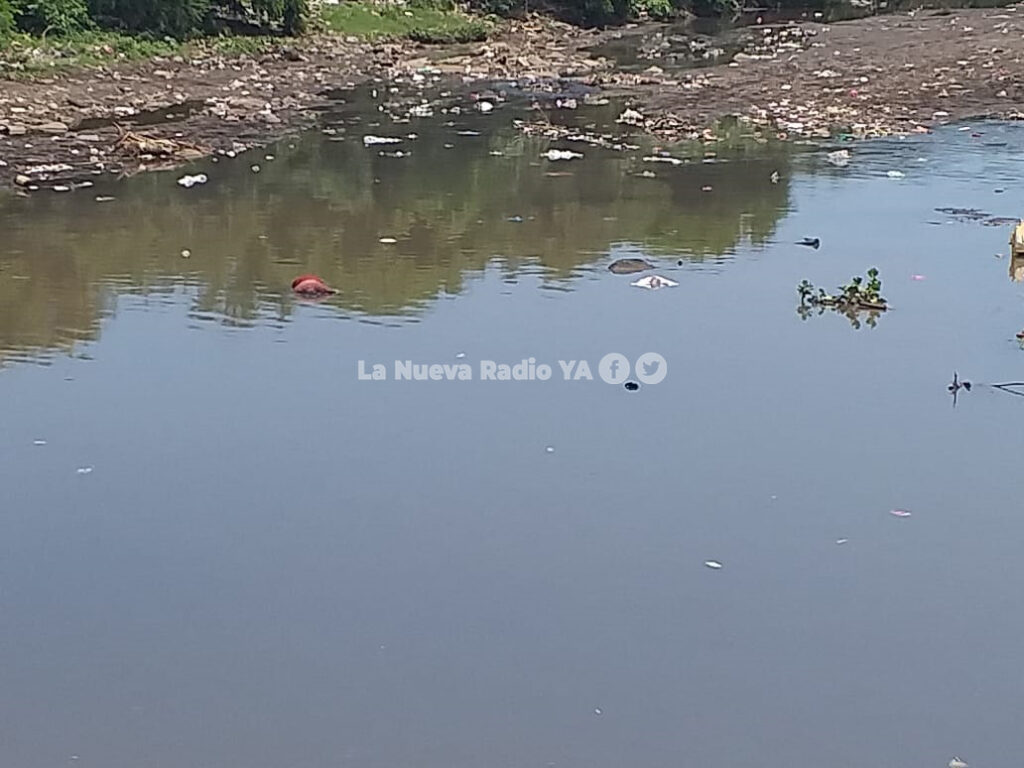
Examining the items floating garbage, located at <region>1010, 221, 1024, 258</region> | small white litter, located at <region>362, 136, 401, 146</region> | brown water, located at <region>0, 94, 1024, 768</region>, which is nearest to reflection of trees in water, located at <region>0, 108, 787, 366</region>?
brown water, located at <region>0, 94, 1024, 768</region>

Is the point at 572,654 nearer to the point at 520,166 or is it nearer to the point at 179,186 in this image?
the point at 179,186

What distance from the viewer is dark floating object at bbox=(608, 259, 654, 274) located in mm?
5945

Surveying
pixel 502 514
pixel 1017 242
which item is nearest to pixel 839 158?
pixel 1017 242

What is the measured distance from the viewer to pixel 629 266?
237 inches

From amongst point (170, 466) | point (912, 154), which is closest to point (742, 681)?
point (170, 466)

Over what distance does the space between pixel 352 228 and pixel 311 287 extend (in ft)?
4.39

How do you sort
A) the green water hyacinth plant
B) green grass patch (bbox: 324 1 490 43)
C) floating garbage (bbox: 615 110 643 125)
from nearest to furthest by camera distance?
the green water hyacinth plant, floating garbage (bbox: 615 110 643 125), green grass patch (bbox: 324 1 490 43)

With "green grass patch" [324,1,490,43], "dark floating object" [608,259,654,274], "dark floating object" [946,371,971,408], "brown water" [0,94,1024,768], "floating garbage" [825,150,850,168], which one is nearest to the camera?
"brown water" [0,94,1024,768]

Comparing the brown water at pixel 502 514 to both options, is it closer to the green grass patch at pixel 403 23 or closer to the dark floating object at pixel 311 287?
the dark floating object at pixel 311 287

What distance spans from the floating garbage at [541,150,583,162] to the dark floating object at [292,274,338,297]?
356cm

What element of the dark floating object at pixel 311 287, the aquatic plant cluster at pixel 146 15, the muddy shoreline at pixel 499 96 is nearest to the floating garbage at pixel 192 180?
the muddy shoreline at pixel 499 96

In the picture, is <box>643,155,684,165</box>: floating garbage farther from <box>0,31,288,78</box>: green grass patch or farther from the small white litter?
<box>0,31,288,78</box>: green grass patch

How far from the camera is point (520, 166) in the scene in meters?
8.66

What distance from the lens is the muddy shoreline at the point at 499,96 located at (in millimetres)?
9031
